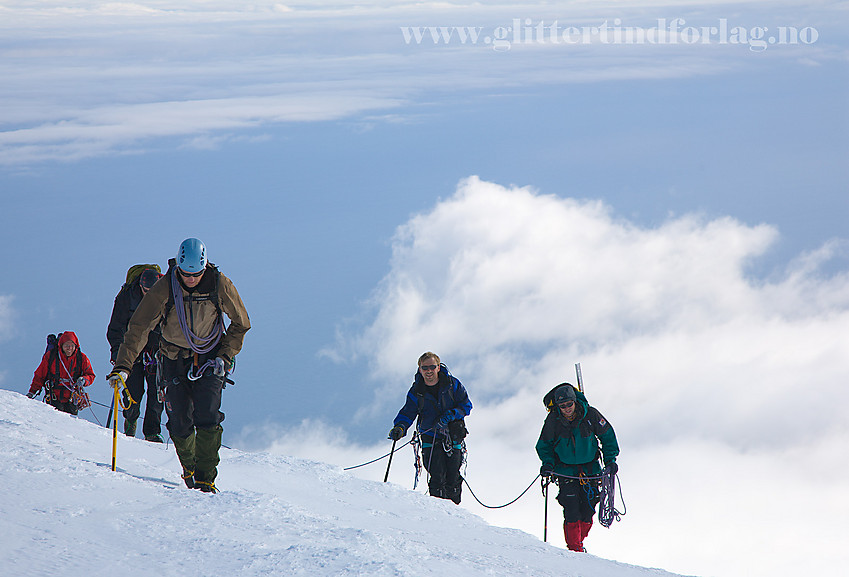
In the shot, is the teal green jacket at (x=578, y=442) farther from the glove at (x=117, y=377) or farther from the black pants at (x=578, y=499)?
the glove at (x=117, y=377)

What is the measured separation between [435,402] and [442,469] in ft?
2.92

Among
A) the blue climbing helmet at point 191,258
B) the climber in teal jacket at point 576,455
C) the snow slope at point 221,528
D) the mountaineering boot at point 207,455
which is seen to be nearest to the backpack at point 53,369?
the snow slope at point 221,528

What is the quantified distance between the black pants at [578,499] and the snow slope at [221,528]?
135cm

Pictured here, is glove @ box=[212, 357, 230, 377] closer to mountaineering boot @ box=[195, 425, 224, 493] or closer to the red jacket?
mountaineering boot @ box=[195, 425, 224, 493]

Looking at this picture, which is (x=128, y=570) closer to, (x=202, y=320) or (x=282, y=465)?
(x=202, y=320)

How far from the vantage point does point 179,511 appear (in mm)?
4902

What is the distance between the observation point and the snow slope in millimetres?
4039

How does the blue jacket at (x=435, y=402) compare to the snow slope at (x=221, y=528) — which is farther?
the blue jacket at (x=435, y=402)

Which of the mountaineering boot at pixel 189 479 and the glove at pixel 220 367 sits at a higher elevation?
the glove at pixel 220 367

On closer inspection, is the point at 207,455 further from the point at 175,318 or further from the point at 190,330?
the point at 175,318

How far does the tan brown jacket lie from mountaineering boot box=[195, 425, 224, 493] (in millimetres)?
682

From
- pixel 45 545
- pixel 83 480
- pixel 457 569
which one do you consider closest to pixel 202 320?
pixel 83 480

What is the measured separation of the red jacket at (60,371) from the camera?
11070 millimetres

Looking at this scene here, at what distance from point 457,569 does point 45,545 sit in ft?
7.94
